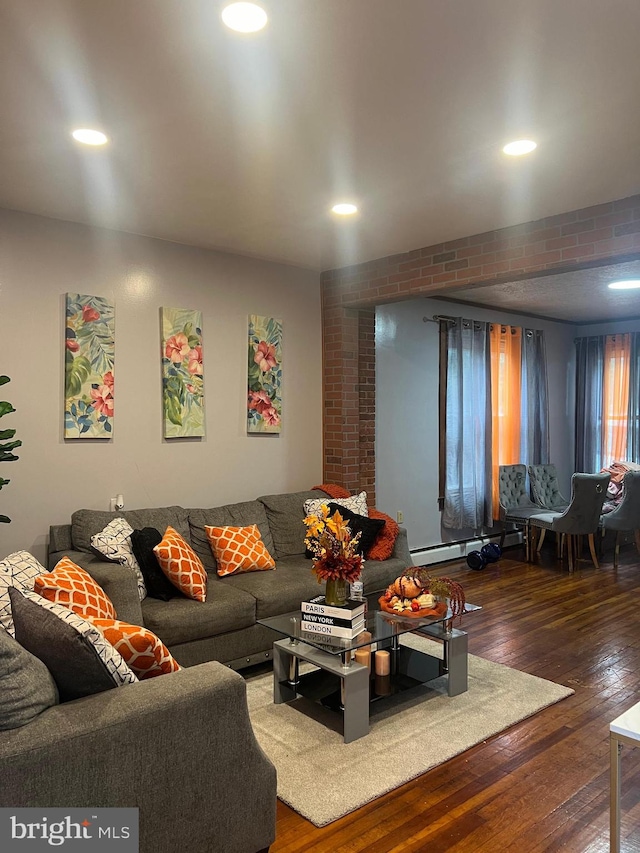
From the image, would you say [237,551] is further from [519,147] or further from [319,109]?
[519,147]

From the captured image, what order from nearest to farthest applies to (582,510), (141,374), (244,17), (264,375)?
(244,17), (141,374), (264,375), (582,510)

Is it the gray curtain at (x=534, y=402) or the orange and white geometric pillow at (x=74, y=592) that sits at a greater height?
the gray curtain at (x=534, y=402)

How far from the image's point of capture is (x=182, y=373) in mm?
4445

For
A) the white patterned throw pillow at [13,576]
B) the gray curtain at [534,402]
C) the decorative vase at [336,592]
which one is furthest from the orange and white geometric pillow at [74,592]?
the gray curtain at [534,402]

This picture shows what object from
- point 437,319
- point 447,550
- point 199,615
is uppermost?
point 437,319

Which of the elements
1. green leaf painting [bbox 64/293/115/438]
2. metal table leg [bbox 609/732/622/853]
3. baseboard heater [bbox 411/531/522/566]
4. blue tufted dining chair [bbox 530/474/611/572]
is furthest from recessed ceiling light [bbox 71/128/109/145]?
blue tufted dining chair [bbox 530/474/611/572]

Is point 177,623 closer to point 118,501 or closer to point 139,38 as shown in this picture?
point 118,501

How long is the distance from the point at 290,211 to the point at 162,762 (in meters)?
3.03

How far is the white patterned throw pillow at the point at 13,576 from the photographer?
2.46m

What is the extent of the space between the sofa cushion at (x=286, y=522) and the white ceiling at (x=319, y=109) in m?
1.99

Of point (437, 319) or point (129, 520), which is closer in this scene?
point (129, 520)

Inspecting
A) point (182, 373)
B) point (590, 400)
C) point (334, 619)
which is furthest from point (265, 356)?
point (590, 400)

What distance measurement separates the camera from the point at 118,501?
4129 millimetres

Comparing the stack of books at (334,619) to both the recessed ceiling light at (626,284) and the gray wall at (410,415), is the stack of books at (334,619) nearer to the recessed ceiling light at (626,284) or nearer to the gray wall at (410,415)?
the gray wall at (410,415)
